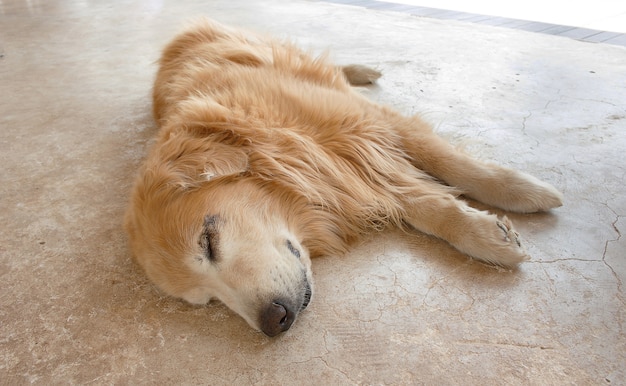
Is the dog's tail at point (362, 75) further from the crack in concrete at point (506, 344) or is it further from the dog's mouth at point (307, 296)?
the crack in concrete at point (506, 344)

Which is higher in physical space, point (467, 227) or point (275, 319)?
point (467, 227)

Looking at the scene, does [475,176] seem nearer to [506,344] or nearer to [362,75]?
[506,344]

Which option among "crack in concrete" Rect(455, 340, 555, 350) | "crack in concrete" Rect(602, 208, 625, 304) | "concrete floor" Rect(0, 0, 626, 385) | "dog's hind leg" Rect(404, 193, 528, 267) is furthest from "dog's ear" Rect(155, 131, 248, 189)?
"crack in concrete" Rect(602, 208, 625, 304)

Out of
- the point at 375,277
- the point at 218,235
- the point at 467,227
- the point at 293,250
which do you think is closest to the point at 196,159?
the point at 218,235

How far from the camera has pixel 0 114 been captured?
11.3 feet

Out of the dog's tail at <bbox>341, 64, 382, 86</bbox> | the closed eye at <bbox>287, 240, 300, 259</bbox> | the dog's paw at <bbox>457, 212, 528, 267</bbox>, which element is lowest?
the dog's tail at <bbox>341, 64, 382, 86</bbox>

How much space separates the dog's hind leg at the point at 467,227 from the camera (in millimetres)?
1874

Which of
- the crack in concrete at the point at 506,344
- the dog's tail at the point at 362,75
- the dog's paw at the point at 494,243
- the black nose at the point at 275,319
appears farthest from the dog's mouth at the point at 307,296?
the dog's tail at the point at 362,75

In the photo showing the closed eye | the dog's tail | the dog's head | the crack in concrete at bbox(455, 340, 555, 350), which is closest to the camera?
the crack in concrete at bbox(455, 340, 555, 350)

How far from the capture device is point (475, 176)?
2230mm

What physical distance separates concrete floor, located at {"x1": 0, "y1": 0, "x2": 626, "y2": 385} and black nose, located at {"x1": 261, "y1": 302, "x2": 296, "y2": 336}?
7 centimetres

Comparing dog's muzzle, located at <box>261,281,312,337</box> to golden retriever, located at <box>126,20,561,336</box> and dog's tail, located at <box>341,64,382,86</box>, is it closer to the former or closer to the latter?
golden retriever, located at <box>126,20,561,336</box>

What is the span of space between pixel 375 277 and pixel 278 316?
45cm

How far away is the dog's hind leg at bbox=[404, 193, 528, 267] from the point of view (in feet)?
6.15
